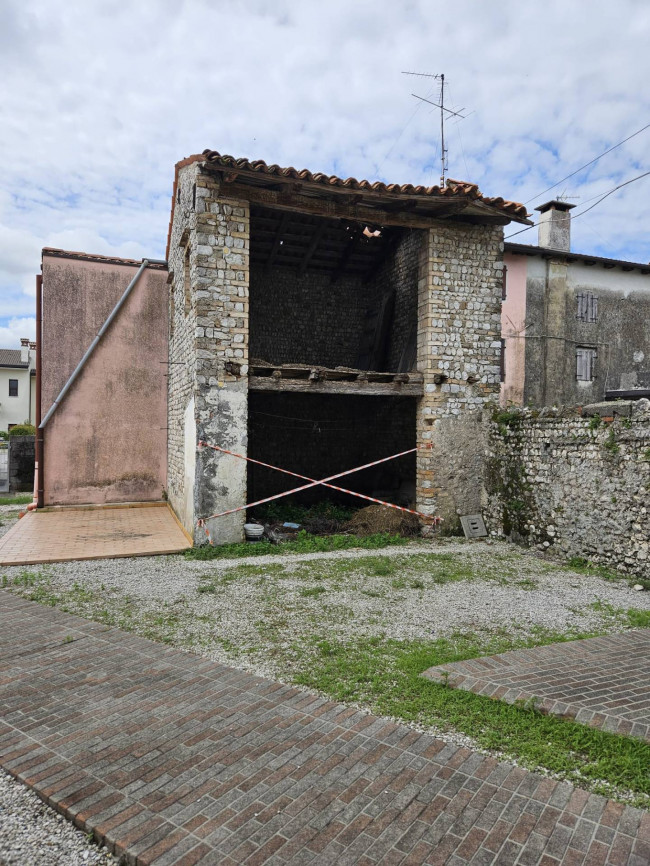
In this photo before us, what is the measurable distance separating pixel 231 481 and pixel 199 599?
9.55ft

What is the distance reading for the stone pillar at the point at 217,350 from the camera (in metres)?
8.85

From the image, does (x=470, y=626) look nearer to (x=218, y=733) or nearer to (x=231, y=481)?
(x=218, y=733)

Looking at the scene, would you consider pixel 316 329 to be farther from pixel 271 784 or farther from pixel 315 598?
pixel 271 784

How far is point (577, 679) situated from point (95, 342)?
37.9 ft

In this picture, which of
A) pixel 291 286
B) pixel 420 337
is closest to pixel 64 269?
pixel 291 286

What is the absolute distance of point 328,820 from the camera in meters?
2.71

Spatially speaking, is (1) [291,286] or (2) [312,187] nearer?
(2) [312,187]

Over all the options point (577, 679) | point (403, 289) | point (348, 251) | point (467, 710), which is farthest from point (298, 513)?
point (467, 710)

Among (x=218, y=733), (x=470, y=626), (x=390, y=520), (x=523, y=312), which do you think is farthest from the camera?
(x=523, y=312)

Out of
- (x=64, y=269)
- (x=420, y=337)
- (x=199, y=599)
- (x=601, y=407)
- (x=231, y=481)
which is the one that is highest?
(x=64, y=269)

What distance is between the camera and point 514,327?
16797 millimetres

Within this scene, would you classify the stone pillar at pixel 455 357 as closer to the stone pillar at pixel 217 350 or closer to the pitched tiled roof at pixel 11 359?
the stone pillar at pixel 217 350

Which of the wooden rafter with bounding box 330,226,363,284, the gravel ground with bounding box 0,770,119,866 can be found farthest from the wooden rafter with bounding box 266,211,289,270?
the gravel ground with bounding box 0,770,119,866

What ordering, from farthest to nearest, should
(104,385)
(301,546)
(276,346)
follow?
(276,346) < (104,385) < (301,546)
